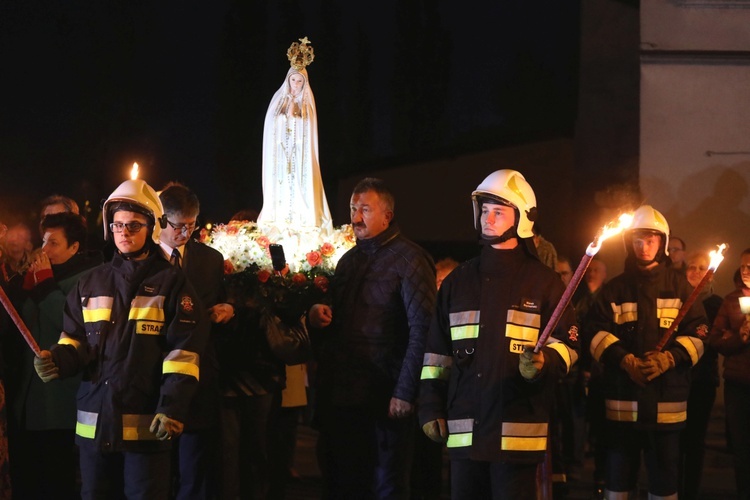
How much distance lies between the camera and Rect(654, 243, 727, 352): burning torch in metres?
6.14

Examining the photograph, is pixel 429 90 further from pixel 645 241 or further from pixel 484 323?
pixel 484 323

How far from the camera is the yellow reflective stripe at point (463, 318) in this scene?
5191 mm

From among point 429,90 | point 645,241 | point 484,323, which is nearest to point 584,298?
point 645,241

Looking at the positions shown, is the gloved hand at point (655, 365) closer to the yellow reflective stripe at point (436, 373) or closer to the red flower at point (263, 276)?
the yellow reflective stripe at point (436, 373)

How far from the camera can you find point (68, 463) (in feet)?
22.5

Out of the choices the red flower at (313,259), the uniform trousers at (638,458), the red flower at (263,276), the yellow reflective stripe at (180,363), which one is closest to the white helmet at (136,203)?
the yellow reflective stripe at (180,363)

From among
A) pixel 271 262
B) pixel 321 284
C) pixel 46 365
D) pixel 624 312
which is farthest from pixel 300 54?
pixel 46 365

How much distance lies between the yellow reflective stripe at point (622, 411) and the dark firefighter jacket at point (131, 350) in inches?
122

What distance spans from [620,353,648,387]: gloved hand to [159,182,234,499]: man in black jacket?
2.74m

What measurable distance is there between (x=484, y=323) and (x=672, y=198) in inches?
356

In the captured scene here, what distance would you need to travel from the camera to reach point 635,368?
22.0 feet

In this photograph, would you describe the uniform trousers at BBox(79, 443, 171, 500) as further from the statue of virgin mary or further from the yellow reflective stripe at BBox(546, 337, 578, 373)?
the statue of virgin mary

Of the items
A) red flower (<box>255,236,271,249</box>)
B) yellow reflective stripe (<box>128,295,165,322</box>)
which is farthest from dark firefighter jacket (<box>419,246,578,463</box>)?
red flower (<box>255,236,271,249</box>)

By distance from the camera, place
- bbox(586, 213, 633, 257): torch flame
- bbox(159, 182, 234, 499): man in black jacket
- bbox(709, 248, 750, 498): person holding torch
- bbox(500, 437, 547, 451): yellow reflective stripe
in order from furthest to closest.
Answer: bbox(709, 248, 750, 498): person holding torch
bbox(159, 182, 234, 499): man in black jacket
bbox(500, 437, 547, 451): yellow reflective stripe
bbox(586, 213, 633, 257): torch flame
